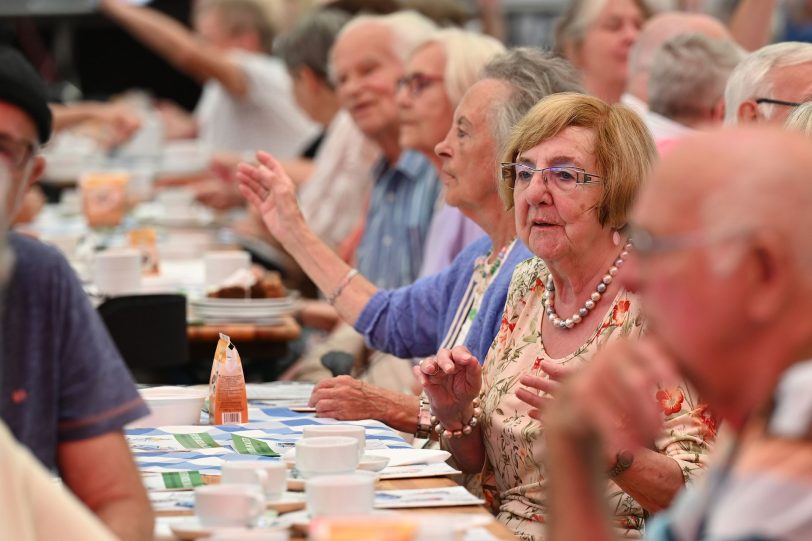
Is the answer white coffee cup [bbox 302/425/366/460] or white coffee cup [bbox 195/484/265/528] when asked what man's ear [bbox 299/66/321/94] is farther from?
white coffee cup [bbox 195/484/265/528]

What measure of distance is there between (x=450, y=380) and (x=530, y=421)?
201 mm

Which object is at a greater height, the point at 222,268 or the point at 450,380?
the point at 450,380

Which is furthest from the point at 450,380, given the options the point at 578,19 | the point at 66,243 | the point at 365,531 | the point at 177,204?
the point at 177,204

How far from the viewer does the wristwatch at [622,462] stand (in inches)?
102

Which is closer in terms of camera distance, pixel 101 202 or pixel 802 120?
pixel 802 120

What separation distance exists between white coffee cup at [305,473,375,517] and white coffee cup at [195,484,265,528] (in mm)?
84

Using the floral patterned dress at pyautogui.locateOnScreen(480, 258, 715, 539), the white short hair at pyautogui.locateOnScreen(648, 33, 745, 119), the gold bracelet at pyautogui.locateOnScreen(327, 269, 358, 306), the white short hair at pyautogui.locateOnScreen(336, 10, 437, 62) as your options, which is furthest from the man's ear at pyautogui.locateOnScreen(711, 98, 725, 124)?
the floral patterned dress at pyautogui.locateOnScreen(480, 258, 715, 539)

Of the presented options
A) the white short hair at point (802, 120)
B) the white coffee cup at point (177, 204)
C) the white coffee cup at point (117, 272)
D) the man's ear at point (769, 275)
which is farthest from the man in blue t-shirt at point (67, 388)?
the white coffee cup at point (177, 204)

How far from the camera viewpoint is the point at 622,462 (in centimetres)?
260

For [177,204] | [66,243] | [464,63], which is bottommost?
[177,204]

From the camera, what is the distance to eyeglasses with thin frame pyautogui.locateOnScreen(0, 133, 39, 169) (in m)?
2.22

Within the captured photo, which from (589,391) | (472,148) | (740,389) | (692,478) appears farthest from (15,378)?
(472,148)

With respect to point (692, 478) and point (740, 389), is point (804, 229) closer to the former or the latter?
point (740, 389)

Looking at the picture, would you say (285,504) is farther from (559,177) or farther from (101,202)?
(101,202)
